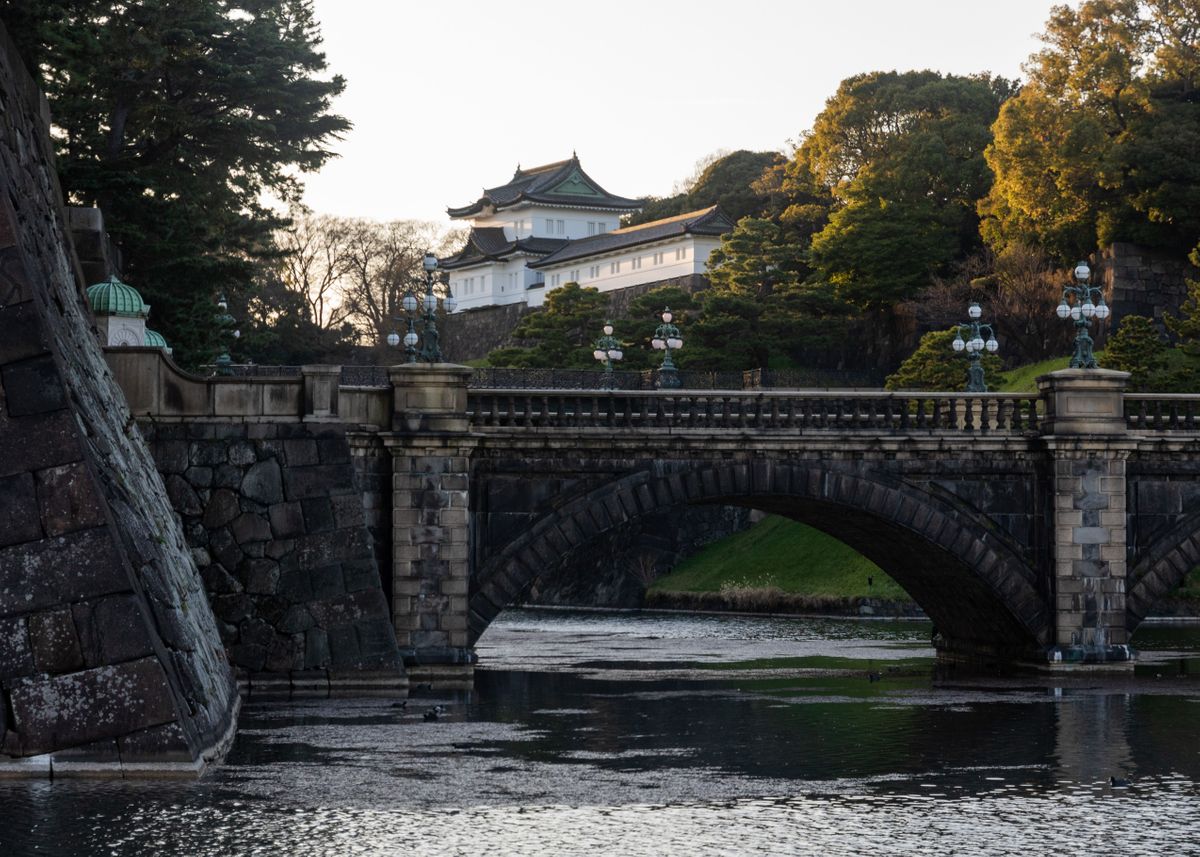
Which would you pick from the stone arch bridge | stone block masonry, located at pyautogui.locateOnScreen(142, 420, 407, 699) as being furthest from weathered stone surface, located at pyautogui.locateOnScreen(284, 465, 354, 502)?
the stone arch bridge

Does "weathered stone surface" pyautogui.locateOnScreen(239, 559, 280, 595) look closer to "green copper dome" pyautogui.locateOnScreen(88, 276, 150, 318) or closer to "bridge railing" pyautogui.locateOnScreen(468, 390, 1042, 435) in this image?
"bridge railing" pyautogui.locateOnScreen(468, 390, 1042, 435)

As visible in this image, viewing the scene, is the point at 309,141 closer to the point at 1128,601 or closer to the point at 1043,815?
the point at 1128,601

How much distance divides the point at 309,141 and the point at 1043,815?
36.8 metres

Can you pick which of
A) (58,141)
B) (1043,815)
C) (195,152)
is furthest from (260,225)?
(1043,815)

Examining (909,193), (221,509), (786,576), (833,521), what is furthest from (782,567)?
(221,509)

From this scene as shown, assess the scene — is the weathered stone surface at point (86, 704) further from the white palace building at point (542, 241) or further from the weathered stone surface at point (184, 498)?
the white palace building at point (542, 241)

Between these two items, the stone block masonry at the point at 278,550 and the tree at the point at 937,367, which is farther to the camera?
the tree at the point at 937,367

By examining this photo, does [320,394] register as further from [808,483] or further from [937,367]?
[937,367]

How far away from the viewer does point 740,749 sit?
87.4ft

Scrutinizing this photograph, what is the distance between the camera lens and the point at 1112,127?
79.2m

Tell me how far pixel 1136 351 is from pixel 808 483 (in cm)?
3569

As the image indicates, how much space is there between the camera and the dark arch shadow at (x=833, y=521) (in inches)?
1495

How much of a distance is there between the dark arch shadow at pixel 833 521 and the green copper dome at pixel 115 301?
8771mm

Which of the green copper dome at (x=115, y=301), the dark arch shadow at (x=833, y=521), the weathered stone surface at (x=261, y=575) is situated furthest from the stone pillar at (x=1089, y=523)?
the green copper dome at (x=115, y=301)
